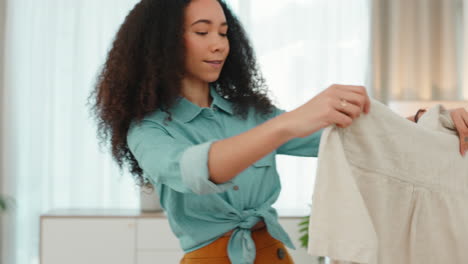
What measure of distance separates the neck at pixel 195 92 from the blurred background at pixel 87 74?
289 cm

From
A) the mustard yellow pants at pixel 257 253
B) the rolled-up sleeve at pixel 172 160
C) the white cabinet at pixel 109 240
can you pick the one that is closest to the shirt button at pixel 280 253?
the mustard yellow pants at pixel 257 253

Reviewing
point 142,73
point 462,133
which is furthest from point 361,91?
point 142,73

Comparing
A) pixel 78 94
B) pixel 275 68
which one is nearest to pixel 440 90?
pixel 275 68

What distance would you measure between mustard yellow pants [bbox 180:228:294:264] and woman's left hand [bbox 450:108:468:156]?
→ 0.49 metres

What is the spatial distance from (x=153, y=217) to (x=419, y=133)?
9.30 feet

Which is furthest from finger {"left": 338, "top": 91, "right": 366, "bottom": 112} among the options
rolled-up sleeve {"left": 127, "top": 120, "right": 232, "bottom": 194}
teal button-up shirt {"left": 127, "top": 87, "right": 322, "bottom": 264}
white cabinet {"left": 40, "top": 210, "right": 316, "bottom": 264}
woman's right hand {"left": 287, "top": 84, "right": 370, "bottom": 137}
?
white cabinet {"left": 40, "top": 210, "right": 316, "bottom": 264}

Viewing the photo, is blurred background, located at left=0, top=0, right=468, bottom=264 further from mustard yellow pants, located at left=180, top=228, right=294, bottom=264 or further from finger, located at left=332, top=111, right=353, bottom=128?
finger, located at left=332, top=111, right=353, bottom=128

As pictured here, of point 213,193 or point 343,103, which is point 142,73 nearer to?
point 213,193

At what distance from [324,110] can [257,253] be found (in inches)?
21.1

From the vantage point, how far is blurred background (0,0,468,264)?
4.52m

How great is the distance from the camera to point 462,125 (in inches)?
55.4

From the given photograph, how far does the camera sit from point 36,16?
14.9ft

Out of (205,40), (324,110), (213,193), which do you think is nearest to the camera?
(324,110)

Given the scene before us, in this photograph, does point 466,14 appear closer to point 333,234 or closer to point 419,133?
point 419,133
